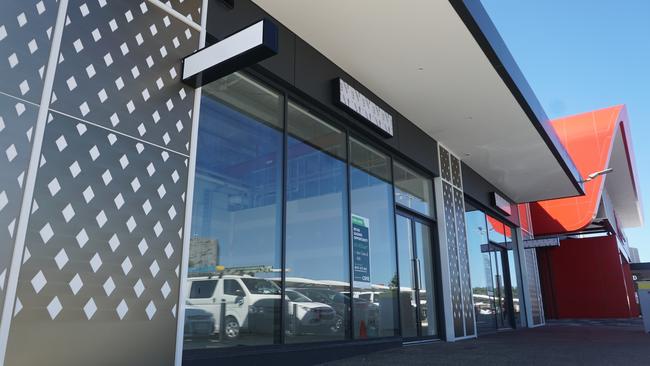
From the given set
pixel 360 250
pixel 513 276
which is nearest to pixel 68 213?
pixel 360 250

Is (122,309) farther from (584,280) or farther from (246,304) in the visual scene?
(584,280)

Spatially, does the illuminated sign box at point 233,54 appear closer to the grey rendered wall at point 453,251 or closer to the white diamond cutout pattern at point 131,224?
the white diamond cutout pattern at point 131,224

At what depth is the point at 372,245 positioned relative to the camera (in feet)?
20.2

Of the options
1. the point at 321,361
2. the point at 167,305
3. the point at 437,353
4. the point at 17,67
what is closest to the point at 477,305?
the point at 437,353

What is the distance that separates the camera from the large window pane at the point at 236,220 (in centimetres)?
373

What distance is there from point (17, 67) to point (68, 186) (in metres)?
0.73

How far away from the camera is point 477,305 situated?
9164 millimetres

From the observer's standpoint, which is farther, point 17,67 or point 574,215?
point 574,215

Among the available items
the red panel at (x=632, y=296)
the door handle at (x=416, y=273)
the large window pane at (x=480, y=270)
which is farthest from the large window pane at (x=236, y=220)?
the red panel at (x=632, y=296)

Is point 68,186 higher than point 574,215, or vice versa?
point 574,215

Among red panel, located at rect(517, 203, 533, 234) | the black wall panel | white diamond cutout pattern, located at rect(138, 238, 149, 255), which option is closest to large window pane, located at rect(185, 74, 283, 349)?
white diamond cutout pattern, located at rect(138, 238, 149, 255)

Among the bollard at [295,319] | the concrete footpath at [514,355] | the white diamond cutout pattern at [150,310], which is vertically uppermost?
the white diamond cutout pattern at [150,310]

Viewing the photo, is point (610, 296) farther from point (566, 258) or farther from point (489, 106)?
point (489, 106)

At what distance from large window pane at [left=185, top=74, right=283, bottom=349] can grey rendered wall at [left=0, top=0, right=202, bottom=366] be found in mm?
403
